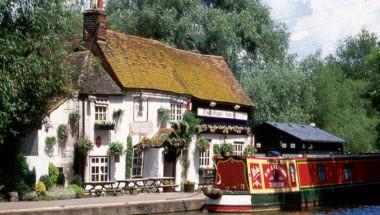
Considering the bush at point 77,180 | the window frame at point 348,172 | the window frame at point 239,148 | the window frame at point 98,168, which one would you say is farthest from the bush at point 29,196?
the window frame at point 348,172

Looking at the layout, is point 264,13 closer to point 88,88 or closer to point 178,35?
point 178,35

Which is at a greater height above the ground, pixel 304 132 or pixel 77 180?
pixel 304 132

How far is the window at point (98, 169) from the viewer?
28344 millimetres

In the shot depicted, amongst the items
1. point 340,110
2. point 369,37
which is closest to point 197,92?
point 340,110

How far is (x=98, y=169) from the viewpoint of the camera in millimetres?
28609

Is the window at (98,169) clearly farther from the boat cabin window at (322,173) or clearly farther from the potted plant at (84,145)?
the boat cabin window at (322,173)

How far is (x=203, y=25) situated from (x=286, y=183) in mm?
18101

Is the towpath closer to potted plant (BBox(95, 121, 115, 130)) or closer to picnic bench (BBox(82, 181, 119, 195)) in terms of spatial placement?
picnic bench (BBox(82, 181, 119, 195))

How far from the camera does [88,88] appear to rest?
28.3m

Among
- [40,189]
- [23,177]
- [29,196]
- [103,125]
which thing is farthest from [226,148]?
[29,196]

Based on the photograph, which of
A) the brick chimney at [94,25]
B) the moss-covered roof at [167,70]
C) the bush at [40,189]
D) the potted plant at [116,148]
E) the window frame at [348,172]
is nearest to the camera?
the bush at [40,189]

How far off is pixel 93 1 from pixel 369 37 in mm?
56390

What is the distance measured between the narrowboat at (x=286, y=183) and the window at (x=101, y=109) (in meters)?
5.15

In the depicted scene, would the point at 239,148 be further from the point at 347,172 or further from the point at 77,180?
the point at 77,180
